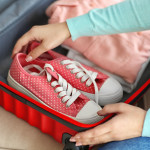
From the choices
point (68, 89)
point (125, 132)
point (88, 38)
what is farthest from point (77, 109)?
point (88, 38)

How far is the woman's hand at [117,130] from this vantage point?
0.65 m

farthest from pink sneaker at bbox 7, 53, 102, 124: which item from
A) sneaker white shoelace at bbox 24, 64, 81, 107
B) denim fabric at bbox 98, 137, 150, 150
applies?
denim fabric at bbox 98, 137, 150, 150

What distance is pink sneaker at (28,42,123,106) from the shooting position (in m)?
0.84

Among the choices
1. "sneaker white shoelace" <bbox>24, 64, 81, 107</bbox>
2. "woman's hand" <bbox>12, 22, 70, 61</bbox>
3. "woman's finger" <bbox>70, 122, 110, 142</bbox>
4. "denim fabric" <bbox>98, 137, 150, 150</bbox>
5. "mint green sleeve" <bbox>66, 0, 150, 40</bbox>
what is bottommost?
"denim fabric" <bbox>98, 137, 150, 150</bbox>

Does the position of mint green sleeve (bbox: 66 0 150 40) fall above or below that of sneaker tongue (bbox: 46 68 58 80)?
above

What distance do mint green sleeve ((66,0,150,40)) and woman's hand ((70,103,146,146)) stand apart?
26 centimetres

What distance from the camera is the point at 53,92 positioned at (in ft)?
2.59

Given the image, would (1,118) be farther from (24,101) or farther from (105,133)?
(105,133)

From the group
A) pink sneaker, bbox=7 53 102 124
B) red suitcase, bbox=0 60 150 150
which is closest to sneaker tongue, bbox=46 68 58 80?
pink sneaker, bbox=7 53 102 124

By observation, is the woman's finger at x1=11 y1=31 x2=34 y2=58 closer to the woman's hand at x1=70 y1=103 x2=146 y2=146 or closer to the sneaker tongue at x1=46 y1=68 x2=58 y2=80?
the sneaker tongue at x1=46 y1=68 x2=58 y2=80

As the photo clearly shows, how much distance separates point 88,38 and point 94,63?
0.10 m

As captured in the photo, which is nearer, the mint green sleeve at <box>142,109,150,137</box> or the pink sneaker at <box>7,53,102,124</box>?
the mint green sleeve at <box>142,109,150,137</box>

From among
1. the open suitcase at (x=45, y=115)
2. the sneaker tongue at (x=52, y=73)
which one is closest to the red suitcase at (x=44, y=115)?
the open suitcase at (x=45, y=115)

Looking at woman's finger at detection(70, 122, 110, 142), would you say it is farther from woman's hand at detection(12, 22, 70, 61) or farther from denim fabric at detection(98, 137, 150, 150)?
woman's hand at detection(12, 22, 70, 61)
